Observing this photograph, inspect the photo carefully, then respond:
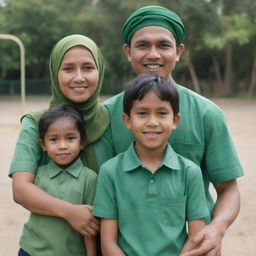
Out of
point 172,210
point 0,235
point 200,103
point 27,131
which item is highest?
point 200,103

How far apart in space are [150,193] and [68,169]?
0.44 meters

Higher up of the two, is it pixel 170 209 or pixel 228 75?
pixel 170 209

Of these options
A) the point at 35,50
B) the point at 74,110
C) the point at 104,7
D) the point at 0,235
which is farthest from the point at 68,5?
the point at 74,110

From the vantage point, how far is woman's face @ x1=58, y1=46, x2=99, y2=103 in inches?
86.1

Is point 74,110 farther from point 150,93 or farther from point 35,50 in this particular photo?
point 35,50

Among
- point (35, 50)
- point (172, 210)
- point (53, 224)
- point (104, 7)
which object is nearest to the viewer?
point (172, 210)

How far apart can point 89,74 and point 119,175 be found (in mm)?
511

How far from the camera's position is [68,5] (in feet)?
105

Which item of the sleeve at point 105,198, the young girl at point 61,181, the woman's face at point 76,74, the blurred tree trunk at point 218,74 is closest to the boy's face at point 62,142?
the young girl at point 61,181

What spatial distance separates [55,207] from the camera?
203 centimetres

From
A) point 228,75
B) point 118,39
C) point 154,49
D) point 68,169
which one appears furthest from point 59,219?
point 228,75

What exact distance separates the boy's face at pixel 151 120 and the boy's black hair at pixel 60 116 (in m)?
0.32

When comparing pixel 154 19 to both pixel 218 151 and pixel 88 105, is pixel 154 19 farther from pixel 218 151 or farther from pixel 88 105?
pixel 218 151

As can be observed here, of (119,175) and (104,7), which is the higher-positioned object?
(104,7)
